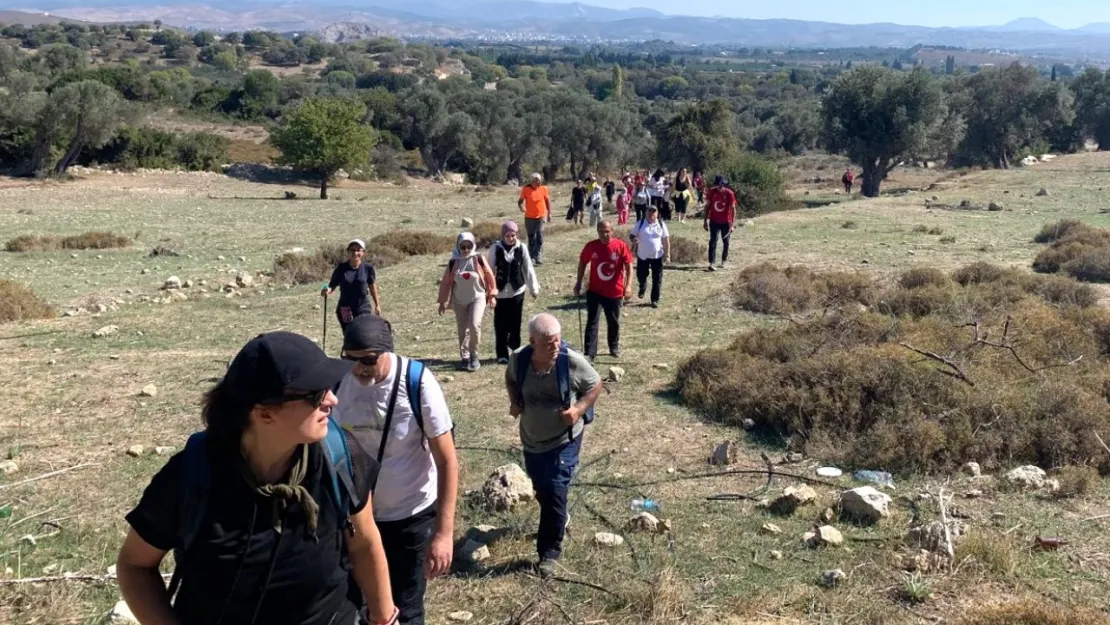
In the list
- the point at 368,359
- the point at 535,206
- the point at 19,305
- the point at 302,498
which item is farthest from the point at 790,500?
the point at 19,305

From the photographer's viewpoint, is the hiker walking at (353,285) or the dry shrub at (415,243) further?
the dry shrub at (415,243)

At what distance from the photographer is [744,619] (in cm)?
466

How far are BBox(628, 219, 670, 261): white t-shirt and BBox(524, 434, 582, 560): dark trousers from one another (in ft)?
26.8

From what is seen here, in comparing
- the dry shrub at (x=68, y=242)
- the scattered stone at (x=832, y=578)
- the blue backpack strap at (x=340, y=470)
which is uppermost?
the blue backpack strap at (x=340, y=470)

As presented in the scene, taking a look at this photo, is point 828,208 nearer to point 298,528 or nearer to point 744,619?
point 744,619

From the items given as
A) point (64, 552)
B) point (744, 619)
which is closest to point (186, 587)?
point (744, 619)

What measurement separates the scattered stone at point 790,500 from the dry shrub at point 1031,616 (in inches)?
67.6

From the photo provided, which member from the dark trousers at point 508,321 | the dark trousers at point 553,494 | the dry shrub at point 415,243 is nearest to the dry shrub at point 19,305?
the dry shrub at point 415,243

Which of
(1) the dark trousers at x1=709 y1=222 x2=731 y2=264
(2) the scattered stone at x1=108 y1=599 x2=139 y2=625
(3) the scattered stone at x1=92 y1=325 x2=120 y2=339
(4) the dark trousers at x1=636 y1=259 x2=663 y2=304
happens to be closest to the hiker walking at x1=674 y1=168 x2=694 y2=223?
(1) the dark trousers at x1=709 y1=222 x2=731 y2=264

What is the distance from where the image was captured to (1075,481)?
6.20 meters

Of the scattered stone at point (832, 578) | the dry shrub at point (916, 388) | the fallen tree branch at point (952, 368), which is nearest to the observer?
the scattered stone at point (832, 578)

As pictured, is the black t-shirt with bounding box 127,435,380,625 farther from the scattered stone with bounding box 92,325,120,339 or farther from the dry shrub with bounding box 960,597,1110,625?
the scattered stone with bounding box 92,325,120,339

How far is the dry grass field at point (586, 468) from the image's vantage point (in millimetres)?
4781

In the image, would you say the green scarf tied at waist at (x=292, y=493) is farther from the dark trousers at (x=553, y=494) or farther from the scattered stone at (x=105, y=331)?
the scattered stone at (x=105, y=331)
